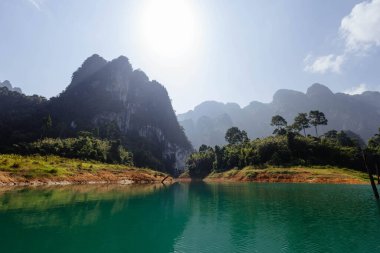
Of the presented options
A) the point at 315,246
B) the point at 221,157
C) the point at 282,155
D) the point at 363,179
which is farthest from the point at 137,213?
the point at 221,157

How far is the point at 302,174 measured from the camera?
4119 inches

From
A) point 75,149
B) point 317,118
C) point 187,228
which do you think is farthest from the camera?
point 317,118

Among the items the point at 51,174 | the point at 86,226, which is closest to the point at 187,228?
the point at 86,226

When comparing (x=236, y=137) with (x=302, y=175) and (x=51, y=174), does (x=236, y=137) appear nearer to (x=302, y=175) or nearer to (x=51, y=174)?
(x=302, y=175)

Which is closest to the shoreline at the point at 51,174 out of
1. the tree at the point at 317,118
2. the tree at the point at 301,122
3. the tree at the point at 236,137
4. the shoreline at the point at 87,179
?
the shoreline at the point at 87,179

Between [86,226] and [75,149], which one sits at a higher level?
[75,149]

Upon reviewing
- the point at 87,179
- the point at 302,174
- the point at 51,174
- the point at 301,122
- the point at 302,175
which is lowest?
the point at 302,175

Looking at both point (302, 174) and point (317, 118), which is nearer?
point (302, 174)

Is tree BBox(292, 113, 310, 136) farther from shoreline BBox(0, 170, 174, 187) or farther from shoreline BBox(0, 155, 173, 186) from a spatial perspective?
shoreline BBox(0, 155, 173, 186)

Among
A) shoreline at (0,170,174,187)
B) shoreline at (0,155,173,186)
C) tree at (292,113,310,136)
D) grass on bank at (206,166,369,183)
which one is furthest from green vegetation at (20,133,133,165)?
tree at (292,113,310,136)

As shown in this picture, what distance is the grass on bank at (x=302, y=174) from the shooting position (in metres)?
95.9

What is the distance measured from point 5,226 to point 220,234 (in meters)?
20.8

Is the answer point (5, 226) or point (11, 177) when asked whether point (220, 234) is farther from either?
point (11, 177)

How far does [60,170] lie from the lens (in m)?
85.0
